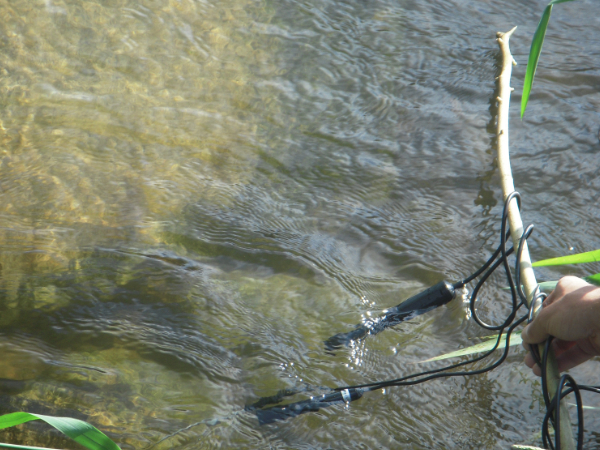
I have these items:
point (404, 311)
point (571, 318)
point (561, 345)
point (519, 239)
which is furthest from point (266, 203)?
point (571, 318)

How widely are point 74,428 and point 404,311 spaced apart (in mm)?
1725

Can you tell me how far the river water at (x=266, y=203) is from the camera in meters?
2.19

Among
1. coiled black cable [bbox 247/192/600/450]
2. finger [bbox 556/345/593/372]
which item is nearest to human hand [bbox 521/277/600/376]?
finger [bbox 556/345/593/372]

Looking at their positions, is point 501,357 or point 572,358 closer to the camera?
point 572,358

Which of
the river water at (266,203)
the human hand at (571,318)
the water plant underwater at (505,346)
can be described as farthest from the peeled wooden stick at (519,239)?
the river water at (266,203)

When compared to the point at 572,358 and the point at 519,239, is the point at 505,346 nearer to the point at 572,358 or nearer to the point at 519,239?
the point at 572,358

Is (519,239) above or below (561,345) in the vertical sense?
above

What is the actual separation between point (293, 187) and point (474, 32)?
275cm

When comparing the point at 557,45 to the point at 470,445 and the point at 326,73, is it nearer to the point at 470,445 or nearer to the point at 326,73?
the point at 326,73

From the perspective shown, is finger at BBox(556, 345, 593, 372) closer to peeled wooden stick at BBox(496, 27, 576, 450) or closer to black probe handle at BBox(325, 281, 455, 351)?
peeled wooden stick at BBox(496, 27, 576, 450)

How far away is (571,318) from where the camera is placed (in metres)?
1.34

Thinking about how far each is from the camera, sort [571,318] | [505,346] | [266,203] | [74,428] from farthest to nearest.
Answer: [266,203], [505,346], [571,318], [74,428]

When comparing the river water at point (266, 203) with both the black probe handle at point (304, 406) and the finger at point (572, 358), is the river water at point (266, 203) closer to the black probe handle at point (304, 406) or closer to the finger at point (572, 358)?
the black probe handle at point (304, 406)

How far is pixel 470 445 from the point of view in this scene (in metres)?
2.02
